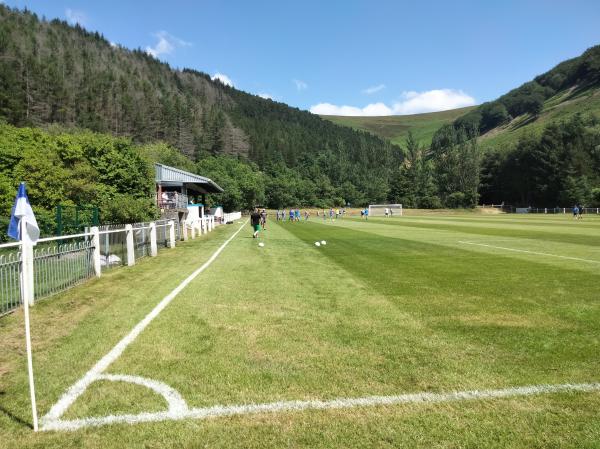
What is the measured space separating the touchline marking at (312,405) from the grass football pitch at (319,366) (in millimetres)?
18

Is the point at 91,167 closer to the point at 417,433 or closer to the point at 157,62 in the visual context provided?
the point at 417,433

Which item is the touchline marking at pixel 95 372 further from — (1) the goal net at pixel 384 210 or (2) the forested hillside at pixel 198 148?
(1) the goal net at pixel 384 210

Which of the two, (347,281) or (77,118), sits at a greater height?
(77,118)

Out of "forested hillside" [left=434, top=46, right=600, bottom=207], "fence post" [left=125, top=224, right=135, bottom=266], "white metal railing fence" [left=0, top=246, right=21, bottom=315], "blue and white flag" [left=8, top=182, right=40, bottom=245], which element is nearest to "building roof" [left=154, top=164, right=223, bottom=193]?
"fence post" [left=125, top=224, right=135, bottom=266]

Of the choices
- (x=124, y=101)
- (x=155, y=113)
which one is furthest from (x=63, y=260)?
(x=155, y=113)

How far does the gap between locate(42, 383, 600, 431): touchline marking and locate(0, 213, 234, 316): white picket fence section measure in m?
1.83

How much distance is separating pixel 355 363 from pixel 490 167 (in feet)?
430

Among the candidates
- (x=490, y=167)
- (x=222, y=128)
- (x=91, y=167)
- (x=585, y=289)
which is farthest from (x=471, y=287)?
(x=222, y=128)

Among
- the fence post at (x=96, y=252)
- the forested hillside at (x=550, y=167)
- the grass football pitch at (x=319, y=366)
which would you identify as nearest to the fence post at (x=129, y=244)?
the fence post at (x=96, y=252)

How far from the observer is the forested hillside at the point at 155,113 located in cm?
9962

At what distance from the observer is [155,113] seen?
124 m

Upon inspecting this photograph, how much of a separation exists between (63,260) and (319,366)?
7773mm

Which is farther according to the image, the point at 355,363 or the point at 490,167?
the point at 490,167

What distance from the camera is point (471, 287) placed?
9.28 meters
